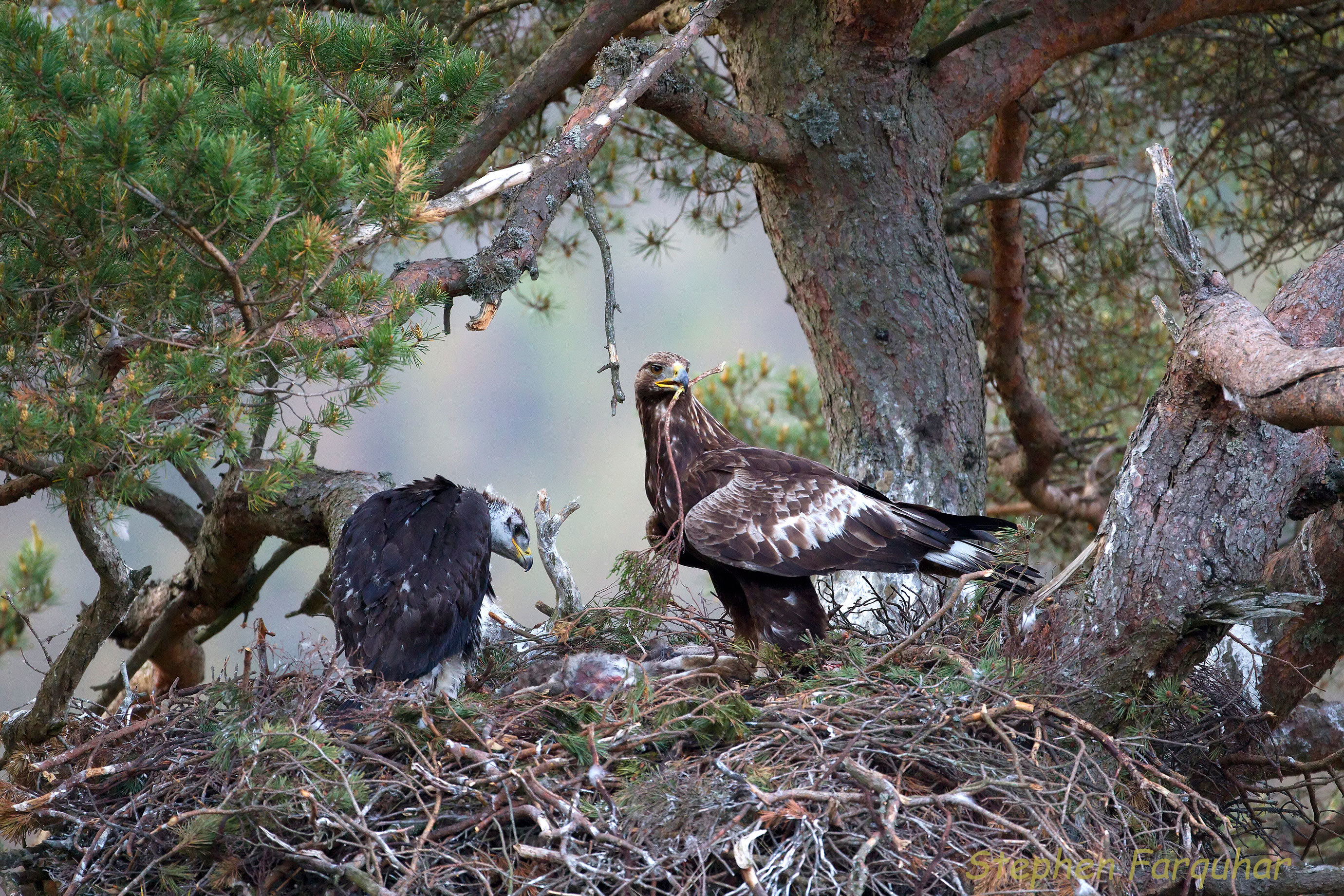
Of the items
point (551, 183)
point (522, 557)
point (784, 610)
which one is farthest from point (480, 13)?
point (784, 610)

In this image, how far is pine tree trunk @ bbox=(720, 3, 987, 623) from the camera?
4430 millimetres

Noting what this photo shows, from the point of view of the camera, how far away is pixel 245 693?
112 inches

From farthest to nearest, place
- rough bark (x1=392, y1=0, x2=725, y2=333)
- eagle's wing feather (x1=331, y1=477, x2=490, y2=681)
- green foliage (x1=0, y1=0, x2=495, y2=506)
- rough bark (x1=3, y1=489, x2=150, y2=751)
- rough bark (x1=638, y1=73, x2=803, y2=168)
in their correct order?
rough bark (x1=638, y1=73, x2=803, y2=168)
rough bark (x1=3, y1=489, x2=150, y2=751)
eagle's wing feather (x1=331, y1=477, x2=490, y2=681)
rough bark (x1=392, y1=0, x2=725, y2=333)
green foliage (x1=0, y1=0, x2=495, y2=506)

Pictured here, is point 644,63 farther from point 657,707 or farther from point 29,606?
point 29,606

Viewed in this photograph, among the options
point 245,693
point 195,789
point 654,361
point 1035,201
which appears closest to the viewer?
point 195,789

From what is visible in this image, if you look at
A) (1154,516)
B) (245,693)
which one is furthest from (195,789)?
(1154,516)

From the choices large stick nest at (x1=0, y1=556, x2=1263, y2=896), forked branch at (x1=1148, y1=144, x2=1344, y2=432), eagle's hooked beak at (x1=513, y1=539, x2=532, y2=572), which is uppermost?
eagle's hooked beak at (x1=513, y1=539, x2=532, y2=572)

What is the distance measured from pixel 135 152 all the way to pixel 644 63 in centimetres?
174

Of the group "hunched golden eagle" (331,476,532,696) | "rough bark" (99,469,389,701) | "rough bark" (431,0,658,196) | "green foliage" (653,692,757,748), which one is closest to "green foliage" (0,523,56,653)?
"rough bark" (99,469,389,701)

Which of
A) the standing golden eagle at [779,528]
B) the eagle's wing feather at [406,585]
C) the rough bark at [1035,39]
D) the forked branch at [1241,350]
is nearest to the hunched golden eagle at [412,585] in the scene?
the eagle's wing feather at [406,585]

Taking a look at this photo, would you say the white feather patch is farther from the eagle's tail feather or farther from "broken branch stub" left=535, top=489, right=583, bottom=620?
"broken branch stub" left=535, top=489, right=583, bottom=620

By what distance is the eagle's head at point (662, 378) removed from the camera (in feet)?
12.6

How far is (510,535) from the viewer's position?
15.3ft

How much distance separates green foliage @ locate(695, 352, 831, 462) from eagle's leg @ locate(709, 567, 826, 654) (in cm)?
276
